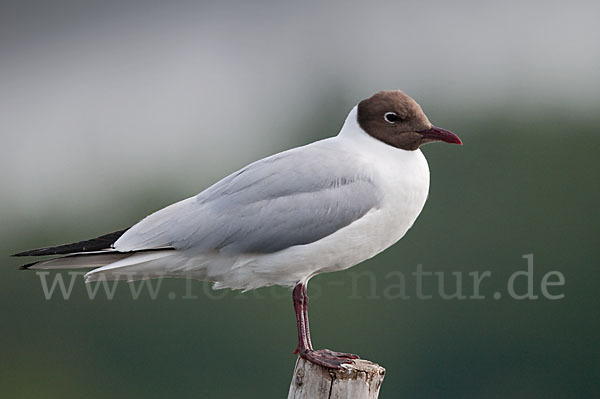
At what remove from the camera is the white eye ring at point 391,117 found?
579 centimetres

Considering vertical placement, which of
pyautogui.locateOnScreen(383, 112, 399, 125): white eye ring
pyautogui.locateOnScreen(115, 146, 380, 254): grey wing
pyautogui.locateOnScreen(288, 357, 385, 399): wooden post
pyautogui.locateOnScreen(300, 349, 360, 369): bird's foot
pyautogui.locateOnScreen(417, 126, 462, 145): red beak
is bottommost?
pyautogui.locateOnScreen(288, 357, 385, 399): wooden post

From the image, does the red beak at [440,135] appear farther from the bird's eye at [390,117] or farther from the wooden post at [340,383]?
the wooden post at [340,383]

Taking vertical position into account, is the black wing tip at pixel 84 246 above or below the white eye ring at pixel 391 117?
below

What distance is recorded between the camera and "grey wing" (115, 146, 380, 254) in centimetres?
547

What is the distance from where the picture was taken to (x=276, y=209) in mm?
5484

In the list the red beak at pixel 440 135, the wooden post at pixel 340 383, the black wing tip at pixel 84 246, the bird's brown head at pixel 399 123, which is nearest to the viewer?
the wooden post at pixel 340 383

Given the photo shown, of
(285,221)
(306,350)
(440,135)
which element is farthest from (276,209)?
(440,135)

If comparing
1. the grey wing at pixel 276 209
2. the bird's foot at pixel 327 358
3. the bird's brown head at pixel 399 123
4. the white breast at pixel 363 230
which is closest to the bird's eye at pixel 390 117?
the bird's brown head at pixel 399 123

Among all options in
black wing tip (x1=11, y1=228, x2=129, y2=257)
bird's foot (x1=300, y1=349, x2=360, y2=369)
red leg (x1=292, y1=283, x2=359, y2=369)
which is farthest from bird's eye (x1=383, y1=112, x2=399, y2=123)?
black wing tip (x1=11, y1=228, x2=129, y2=257)

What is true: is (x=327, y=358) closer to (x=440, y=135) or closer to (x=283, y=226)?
(x=283, y=226)

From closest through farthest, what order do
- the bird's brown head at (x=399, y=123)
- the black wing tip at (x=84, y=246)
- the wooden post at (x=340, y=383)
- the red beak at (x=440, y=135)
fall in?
the wooden post at (x=340, y=383) < the black wing tip at (x=84, y=246) < the red beak at (x=440, y=135) < the bird's brown head at (x=399, y=123)

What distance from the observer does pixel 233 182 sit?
5.61 meters

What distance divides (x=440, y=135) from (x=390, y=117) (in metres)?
0.27

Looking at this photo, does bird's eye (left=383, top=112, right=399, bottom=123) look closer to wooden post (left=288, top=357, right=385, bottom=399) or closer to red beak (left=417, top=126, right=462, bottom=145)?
red beak (left=417, top=126, right=462, bottom=145)
